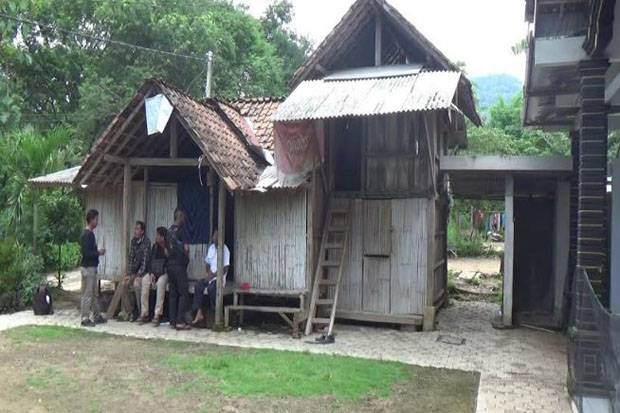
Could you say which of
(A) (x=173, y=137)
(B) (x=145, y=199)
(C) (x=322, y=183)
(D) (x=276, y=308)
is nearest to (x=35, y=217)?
(B) (x=145, y=199)

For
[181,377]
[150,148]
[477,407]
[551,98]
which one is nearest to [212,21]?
[150,148]

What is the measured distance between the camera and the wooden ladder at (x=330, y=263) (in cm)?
985

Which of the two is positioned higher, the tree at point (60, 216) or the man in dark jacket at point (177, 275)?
the tree at point (60, 216)

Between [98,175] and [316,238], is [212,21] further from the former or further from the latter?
[316,238]

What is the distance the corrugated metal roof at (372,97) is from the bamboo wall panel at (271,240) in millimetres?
1540

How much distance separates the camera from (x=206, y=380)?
22.4 ft

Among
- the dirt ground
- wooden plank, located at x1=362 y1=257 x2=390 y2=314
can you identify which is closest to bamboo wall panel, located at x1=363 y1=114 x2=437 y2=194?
wooden plank, located at x1=362 y1=257 x2=390 y2=314

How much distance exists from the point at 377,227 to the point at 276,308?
7.77ft

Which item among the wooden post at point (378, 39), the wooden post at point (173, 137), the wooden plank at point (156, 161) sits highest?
the wooden post at point (378, 39)

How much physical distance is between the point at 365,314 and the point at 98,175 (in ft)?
18.1

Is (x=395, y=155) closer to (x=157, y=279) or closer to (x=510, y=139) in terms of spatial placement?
(x=157, y=279)

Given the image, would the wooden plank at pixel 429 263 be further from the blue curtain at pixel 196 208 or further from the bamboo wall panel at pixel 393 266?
the blue curtain at pixel 196 208

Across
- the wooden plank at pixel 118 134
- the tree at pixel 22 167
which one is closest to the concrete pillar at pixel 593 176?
the wooden plank at pixel 118 134

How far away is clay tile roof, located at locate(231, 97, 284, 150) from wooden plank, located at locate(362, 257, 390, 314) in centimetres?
310
